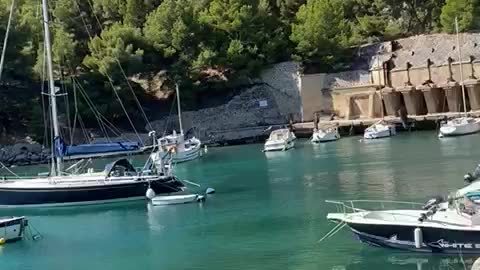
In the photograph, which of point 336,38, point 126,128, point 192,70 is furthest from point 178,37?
point 336,38

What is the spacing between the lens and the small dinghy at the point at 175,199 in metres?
33.2

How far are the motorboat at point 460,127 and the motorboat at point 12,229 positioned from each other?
38.5 metres

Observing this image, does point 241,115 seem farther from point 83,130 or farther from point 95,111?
point 83,130

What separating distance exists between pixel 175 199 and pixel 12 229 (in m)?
8.12

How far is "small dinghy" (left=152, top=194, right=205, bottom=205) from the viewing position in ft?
109

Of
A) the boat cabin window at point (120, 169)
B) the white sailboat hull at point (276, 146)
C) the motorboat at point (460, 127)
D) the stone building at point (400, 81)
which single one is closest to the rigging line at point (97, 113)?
the white sailboat hull at point (276, 146)

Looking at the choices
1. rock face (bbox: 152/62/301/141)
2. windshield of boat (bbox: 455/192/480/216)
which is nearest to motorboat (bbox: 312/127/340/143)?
rock face (bbox: 152/62/301/141)

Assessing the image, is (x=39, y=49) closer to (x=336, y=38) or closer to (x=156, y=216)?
(x=336, y=38)

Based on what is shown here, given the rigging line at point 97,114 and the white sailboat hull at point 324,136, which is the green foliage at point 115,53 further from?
the white sailboat hull at point 324,136

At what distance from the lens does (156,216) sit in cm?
3098

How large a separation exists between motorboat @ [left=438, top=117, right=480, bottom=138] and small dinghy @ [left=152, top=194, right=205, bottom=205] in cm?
2994

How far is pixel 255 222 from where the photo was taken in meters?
27.8

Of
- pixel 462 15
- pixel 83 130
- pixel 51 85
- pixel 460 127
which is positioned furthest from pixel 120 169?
pixel 462 15

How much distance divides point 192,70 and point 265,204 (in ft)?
138
